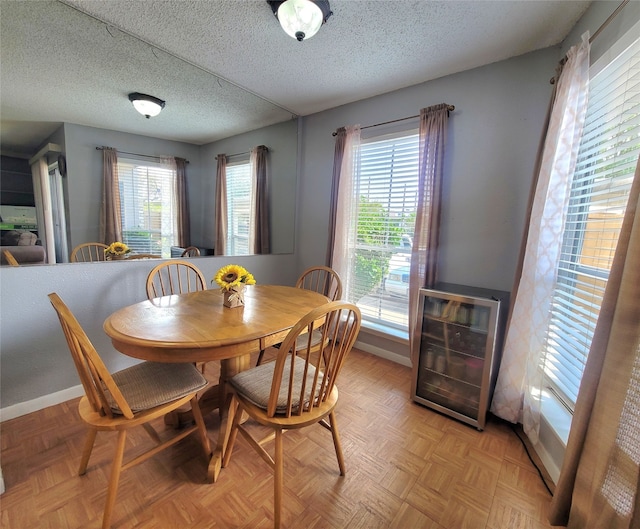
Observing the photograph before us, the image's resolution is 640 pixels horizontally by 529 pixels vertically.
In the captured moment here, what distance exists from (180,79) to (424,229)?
2.36 meters

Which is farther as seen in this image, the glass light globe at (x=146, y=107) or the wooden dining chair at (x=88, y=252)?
the glass light globe at (x=146, y=107)

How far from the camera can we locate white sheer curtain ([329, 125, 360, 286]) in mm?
2654

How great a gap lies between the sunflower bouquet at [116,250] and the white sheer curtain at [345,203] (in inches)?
70.5

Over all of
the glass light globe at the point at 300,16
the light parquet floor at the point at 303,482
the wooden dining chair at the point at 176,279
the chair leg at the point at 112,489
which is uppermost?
the glass light globe at the point at 300,16

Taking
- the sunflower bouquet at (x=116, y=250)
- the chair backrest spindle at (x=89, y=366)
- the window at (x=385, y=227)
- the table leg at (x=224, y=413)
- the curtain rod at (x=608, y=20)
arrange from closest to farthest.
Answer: the chair backrest spindle at (x=89, y=366), the curtain rod at (x=608, y=20), the table leg at (x=224, y=413), the sunflower bouquet at (x=116, y=250), the window at (x=385, y=227)

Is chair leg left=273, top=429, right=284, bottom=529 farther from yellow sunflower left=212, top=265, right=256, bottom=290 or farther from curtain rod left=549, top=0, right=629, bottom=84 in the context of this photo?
curtain rod left=549, top=0, right=629, bottom=84

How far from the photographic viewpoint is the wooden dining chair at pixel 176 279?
213cm

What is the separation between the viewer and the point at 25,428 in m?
1.60

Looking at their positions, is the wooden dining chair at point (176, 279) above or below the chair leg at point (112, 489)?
above

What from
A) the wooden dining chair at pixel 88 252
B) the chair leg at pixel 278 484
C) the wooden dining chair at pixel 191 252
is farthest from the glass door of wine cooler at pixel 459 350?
the wooden dining chair at pixel 88 252

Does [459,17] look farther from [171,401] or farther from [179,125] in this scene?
[171,401]

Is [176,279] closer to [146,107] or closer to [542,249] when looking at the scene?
[146,107]

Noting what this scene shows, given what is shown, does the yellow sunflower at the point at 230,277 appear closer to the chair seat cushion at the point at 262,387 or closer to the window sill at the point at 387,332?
the chair seat cushion at the point at 262,387

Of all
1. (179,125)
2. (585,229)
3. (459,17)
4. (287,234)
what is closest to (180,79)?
(179,125)
